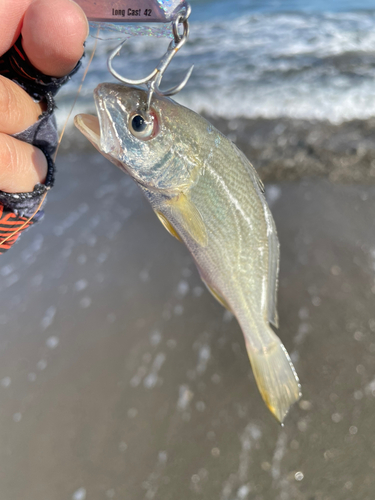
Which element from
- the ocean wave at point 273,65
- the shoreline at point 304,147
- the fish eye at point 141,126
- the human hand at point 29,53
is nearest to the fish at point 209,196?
the fish eye at point 141,126

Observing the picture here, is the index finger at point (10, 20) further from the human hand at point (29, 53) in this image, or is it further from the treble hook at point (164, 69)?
the treble hook at point (164, 69)

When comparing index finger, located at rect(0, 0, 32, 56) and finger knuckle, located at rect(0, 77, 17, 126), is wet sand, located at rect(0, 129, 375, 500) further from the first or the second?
index finger, located at rect(0, 0, 32, 56)

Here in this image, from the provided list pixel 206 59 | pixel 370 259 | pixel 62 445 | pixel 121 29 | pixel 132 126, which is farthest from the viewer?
pixel 206 59

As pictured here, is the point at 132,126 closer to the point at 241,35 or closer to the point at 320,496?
the point at 320,496

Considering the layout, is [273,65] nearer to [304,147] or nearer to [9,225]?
[304,147]

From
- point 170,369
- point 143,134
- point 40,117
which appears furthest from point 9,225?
point 170,369

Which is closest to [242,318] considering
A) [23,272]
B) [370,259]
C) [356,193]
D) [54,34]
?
[54,34]

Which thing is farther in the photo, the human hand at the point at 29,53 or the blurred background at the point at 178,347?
the blurred background at the point at 178,347

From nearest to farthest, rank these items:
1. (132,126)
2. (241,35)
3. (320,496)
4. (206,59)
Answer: (132,126), (320,496), (206,59), (241,35)
